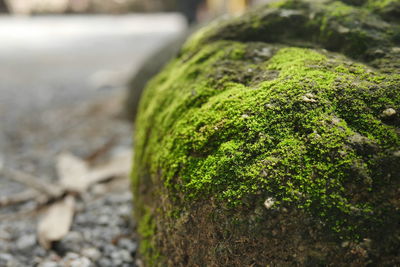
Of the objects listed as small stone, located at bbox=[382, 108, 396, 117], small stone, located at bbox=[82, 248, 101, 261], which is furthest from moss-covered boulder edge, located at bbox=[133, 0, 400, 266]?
small stone, located at bbox=[82, 248, 101, 261]

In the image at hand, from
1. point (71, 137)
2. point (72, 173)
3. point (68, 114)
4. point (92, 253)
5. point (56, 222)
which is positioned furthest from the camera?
point (68, 114)

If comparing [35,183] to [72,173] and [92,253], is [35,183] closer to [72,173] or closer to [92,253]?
[72,173]

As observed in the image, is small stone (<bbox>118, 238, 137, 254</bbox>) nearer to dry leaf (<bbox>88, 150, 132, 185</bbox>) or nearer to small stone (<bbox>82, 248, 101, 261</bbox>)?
small stone (<bbox>82, 248, 101, 261</bbox>)

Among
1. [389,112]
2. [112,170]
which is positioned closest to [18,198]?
[112,170]

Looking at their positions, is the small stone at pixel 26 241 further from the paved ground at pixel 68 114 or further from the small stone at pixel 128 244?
the small stone at pixel 128 244

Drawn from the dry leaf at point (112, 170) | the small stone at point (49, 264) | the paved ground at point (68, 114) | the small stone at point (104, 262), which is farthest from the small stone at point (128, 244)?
the dry leaf at point (112, 170)

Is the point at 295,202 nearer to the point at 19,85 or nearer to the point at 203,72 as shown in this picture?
the point at 203,72

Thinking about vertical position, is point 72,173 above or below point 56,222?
below
